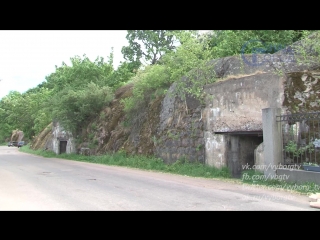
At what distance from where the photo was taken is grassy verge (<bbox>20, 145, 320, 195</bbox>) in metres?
10.6

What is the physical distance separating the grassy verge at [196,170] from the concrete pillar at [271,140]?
1.72 feet

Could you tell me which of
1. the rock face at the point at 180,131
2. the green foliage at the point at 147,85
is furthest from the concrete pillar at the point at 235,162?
the green foliage at the point at 147,85

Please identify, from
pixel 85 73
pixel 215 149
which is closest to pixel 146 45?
pixel 85 73

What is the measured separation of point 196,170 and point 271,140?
15.3 feet

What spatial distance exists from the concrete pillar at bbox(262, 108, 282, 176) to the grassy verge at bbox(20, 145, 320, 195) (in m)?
0.52

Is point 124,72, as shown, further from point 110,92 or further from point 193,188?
point 193,188

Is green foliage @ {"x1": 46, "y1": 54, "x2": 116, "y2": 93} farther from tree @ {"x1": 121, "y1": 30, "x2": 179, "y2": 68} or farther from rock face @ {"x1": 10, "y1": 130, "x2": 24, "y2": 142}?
rock face @ {"x1": 10, "y1": 130, "x2": 24, "y2": 142}

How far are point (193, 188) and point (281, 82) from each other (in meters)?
5.59

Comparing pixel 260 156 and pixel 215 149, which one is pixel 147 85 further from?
pixel 260 156

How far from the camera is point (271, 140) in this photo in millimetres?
11906

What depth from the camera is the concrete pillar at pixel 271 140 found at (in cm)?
1186

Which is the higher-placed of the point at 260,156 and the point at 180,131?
the point at 180,131

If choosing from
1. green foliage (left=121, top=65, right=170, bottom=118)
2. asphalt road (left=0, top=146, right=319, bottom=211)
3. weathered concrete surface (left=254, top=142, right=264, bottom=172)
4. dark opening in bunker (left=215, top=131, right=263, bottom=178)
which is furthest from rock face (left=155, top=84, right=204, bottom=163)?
asphalt road (left=0, top=146, right=319, bottom=211)

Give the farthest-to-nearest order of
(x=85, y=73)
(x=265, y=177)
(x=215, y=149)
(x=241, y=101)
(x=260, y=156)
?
(x=85, y=73) < (x=215, y=149) < (x=241, y=101) < (x=260, y=156) < (x=265, y=177)
